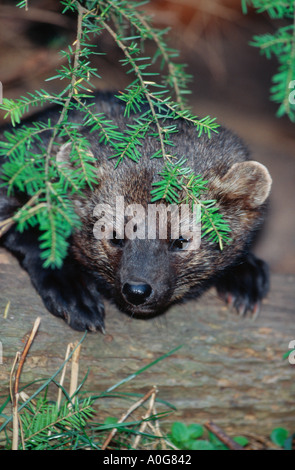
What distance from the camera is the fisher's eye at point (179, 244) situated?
3.43 meters

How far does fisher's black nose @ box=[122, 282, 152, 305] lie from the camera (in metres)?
3.11

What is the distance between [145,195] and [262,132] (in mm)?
4241

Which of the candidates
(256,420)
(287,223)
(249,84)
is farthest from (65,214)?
(249,84)

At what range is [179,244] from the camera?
3467 mm

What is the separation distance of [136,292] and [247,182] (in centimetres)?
108

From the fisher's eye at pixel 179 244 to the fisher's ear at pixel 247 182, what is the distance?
1.33 feet

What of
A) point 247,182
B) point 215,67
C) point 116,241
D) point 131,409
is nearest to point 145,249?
point 116,241

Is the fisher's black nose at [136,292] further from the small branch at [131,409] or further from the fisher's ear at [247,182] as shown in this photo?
the fisher's ear at [247,182]

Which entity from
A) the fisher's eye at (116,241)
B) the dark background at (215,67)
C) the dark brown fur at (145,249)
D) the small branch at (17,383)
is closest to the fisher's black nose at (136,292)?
the dark brown fur at (145,249)

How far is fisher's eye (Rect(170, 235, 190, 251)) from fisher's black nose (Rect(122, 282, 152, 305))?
15.3 inches

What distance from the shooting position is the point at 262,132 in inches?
279

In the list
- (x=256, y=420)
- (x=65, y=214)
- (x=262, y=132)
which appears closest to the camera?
(x=65, y=214)
